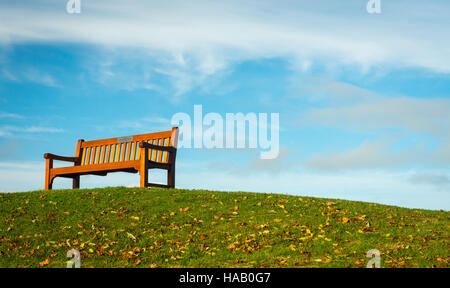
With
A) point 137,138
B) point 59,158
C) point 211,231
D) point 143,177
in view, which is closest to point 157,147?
point 143,177

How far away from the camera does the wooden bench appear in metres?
12.2

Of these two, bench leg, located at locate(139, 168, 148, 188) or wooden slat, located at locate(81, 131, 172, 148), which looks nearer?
bench leg, located at locate(139, 168, 148, 188)

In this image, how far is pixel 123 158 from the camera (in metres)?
13.7

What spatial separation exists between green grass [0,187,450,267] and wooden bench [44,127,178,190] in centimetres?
102

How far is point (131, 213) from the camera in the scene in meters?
9.71

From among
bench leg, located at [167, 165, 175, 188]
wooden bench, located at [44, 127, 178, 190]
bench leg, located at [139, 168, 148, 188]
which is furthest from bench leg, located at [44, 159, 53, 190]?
bench leg, located at [167, 165, 175, 188]

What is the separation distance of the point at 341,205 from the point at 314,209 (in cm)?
90

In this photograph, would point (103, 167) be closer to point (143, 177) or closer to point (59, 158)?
point (143, 177)

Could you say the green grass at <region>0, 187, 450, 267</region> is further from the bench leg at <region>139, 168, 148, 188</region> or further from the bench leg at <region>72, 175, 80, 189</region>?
the bench leg at <region>72, 175, 80, 189</region>

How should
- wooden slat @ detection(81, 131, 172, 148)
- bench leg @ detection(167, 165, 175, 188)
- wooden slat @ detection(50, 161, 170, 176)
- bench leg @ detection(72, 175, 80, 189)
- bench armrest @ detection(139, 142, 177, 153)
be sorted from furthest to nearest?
bench leg @ detection(72, 175, 80, 189), wooden slat @ detection(81, 131, 172, 148), bench leg @ detection(167, 165, 175, 188), wooden slat @ detection(50, 161, 170, 176), bench armrest @ detection(139, 142, 177, 153)

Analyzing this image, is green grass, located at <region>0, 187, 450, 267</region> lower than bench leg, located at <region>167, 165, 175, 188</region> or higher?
lower

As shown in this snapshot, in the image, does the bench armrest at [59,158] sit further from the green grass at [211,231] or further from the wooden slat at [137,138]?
the green grass at [211,231]
